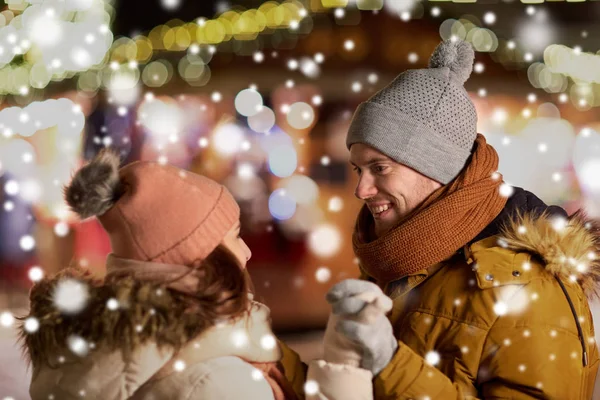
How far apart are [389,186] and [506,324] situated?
57cm

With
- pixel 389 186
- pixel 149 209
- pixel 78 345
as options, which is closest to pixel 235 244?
pixel 149 209

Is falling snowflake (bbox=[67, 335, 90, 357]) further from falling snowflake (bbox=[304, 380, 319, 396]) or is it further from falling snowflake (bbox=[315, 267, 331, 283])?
falling snowflake (bbox=[315, 267, 331, 283])

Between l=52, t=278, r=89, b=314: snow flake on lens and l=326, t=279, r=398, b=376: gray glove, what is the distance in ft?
2.08

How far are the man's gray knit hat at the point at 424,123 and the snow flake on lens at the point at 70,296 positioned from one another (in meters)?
1.04

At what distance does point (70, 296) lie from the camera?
1.82 metres

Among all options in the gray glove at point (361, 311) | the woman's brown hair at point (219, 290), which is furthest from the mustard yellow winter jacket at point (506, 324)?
the woman's brown hair at point (219, 290)

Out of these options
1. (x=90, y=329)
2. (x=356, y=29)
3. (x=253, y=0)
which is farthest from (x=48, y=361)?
(x=253, y=0)

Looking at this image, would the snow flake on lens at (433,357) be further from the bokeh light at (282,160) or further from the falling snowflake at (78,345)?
the bokeh light at (282,160)

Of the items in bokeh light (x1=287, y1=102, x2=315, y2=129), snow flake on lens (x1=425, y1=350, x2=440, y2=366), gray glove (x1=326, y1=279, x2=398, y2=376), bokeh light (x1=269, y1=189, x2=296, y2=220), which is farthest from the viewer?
bokeh light (x1=269, y1=189, x2=296, y2=220)

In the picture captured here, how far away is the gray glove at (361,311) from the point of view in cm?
172

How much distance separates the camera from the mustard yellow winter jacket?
78.5 inches

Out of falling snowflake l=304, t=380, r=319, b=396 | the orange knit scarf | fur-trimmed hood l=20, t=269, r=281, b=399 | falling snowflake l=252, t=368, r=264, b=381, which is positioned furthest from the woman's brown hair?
the orange knit scarf

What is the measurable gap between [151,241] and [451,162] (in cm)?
105

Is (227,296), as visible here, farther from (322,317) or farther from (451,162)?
(322,317)
